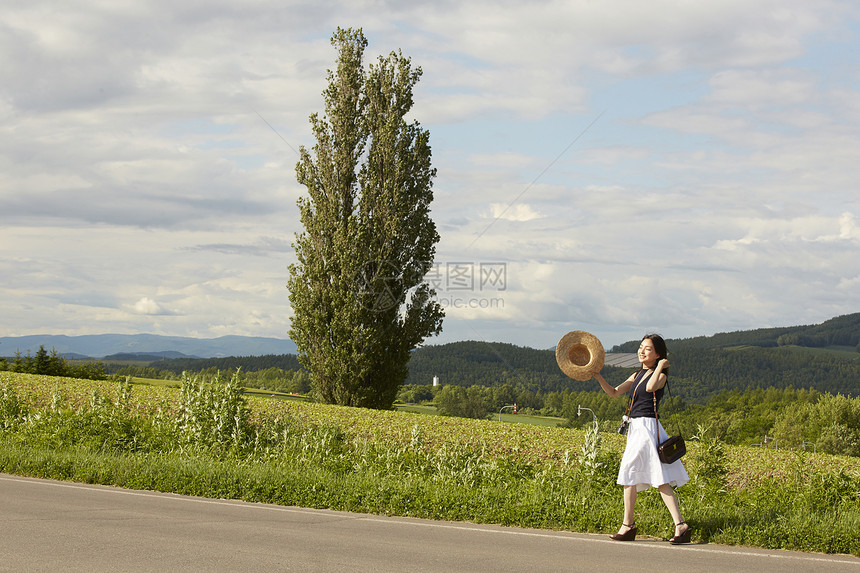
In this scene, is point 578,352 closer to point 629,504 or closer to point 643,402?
point 643,402

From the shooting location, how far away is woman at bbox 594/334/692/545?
7.51m

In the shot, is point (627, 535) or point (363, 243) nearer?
point (627, 535)

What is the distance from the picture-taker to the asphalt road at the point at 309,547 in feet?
21.1

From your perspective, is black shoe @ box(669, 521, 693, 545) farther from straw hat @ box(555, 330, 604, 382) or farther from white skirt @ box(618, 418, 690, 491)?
straw hat @ box(555, 330, 604, 382)

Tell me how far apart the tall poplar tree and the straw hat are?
15.8 m

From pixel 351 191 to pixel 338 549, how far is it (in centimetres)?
1973

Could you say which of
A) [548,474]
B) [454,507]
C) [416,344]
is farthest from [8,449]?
[416,344]

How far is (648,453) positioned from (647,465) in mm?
123

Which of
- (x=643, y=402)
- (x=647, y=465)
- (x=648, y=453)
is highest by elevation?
(x=643, y=402)

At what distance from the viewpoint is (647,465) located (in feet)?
24.9

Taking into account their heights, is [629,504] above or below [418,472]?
above

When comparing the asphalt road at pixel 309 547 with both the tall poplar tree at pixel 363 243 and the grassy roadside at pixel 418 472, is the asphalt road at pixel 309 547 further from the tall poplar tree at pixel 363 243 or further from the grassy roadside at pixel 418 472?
the tall poplar tree at pixel 363 243

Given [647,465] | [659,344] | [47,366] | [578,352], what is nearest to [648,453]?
[647,465]

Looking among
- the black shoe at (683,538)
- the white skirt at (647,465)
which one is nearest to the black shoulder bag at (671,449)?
the white skirt at (647,465)
